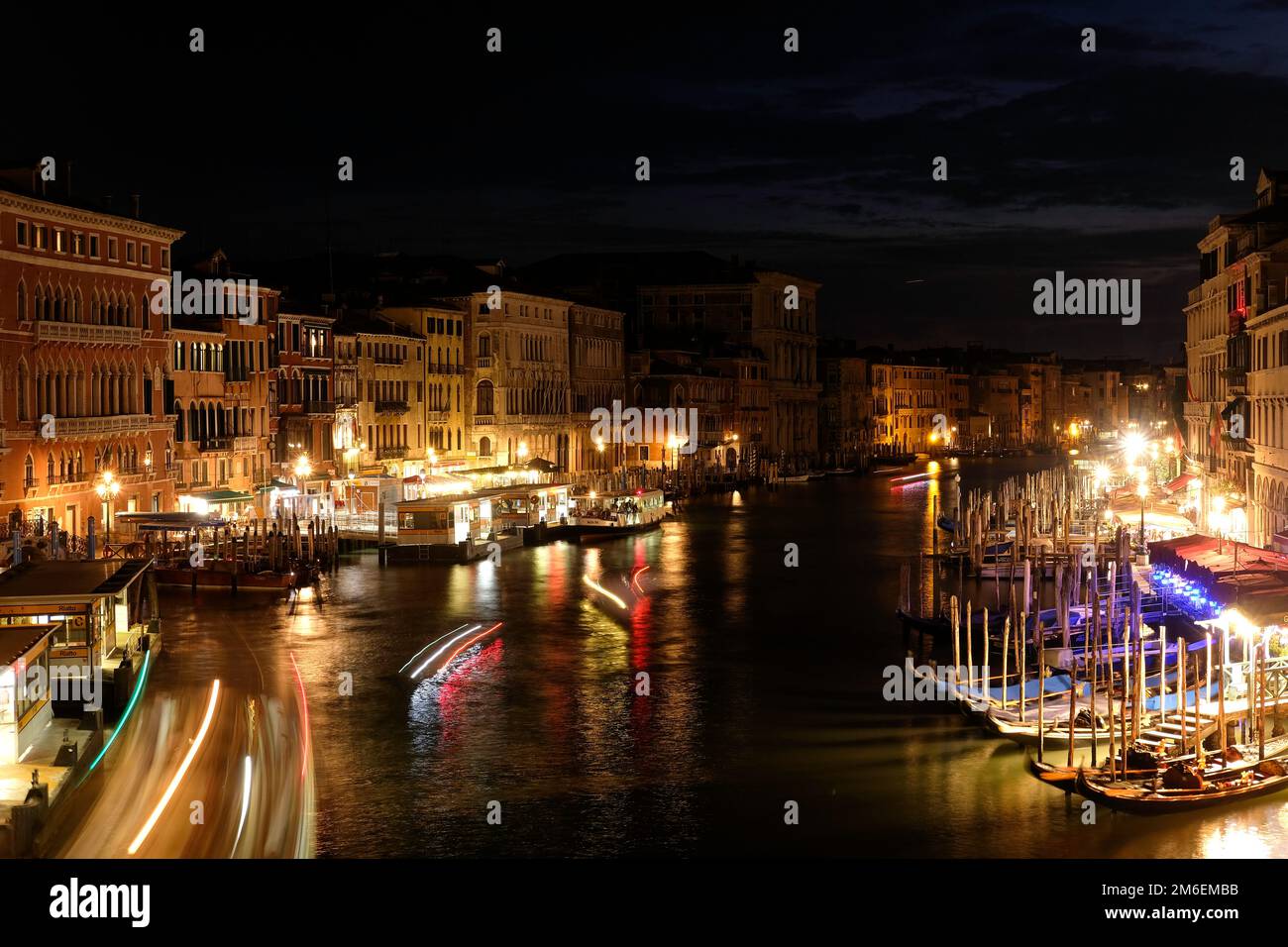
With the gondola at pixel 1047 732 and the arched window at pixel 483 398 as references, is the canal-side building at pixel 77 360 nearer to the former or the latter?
the gondola at pixel 1047 732

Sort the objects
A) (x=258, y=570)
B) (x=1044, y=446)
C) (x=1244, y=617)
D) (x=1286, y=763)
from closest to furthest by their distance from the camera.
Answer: (x=1286, y=763)
(x=1244, y=617)
(x=258, y=570)
(x=1044, y=446)

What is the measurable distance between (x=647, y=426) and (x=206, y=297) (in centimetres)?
2946

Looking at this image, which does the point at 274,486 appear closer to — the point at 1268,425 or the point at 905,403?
the point at 1268,425

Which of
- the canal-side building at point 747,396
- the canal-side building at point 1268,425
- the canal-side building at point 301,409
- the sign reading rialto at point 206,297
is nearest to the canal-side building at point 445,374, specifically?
the canal-side building at point 301,409

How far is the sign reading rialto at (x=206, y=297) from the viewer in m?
33.4

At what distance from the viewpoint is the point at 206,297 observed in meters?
35.5

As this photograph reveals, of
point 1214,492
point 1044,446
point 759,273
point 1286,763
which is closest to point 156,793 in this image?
point 1286,763

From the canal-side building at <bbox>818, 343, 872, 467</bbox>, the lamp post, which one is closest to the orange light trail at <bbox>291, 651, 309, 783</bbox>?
the lamp post

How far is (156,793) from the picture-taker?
14586 mm

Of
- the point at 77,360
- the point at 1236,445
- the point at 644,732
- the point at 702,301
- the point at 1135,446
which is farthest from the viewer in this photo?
the point at 702,301

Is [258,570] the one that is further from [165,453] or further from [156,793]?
[156,793]

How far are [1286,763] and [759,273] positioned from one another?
60078mm

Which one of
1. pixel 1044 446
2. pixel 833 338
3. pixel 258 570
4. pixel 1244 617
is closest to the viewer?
pixel 1244 617

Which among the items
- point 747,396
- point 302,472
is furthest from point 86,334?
point 747,396
